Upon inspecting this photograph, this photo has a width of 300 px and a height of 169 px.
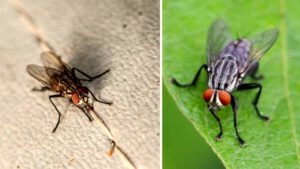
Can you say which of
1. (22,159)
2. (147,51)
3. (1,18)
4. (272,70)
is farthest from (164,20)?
(22,159)

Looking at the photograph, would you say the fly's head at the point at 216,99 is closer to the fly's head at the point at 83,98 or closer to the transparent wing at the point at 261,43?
the transparent wing at the point at 261,43

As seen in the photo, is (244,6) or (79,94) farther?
(244,6)

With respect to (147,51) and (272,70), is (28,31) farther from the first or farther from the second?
(272,70)

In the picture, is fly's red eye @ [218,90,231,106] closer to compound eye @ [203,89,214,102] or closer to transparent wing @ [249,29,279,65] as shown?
compound eye @ [203,89,214,102]

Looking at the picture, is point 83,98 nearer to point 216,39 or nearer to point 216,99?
point 216,99

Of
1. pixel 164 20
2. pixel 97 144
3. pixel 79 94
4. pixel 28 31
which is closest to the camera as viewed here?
pixel 97 144

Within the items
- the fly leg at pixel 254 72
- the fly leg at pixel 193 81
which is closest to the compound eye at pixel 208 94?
the fly leg at pixel 193 81
